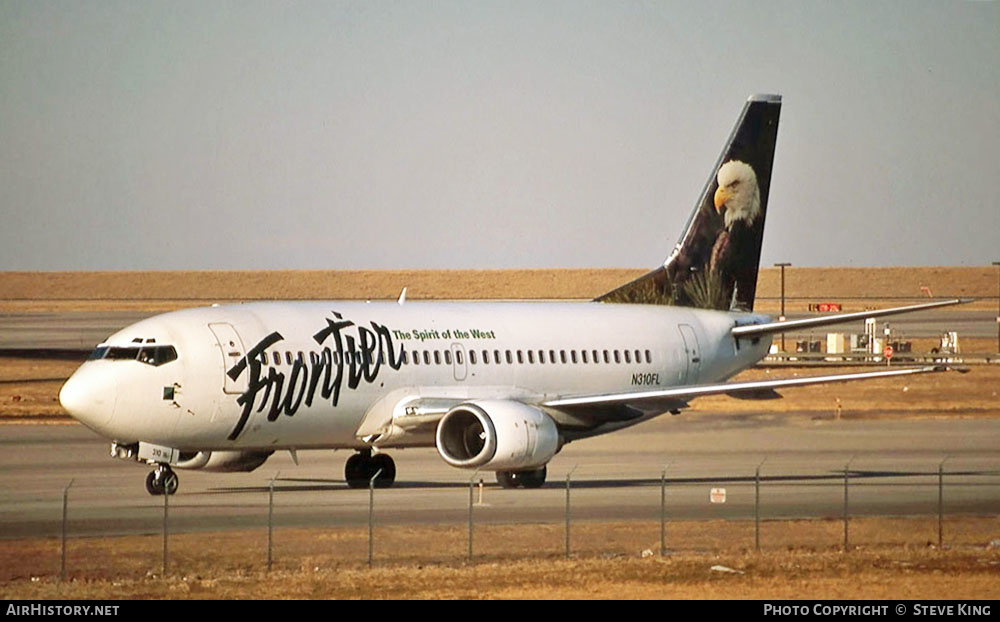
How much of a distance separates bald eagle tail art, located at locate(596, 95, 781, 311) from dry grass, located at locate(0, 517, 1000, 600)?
15646 millimetres

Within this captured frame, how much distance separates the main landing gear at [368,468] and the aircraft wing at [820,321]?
10.4 m

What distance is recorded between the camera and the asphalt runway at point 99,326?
11286cm

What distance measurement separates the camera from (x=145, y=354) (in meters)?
38.7

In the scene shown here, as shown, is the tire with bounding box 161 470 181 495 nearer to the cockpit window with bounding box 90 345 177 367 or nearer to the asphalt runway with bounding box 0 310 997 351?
the cockpit window with bounding box 90 345 177 367

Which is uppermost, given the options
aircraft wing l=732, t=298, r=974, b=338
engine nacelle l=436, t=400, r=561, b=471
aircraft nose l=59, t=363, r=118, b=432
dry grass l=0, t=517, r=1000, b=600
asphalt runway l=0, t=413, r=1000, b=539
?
aircraft wing l=732, t=298, r=974, b=338

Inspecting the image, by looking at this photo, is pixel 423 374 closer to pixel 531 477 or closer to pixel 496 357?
pixel 496 357

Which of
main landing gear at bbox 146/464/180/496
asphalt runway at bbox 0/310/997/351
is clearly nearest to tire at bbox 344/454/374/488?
main landing gear at bbox 146/464/180/496

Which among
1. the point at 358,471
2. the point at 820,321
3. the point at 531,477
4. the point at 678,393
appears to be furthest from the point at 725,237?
the point at 358,471

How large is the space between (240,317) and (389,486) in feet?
18.6

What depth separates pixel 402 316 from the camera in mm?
43250

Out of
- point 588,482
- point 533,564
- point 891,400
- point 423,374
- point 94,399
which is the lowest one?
point 533,564

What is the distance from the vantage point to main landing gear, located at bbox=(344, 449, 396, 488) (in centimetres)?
4341

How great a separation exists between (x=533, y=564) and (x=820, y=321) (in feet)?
57.0

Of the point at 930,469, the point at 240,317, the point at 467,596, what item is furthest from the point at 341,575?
the point at 930,469
